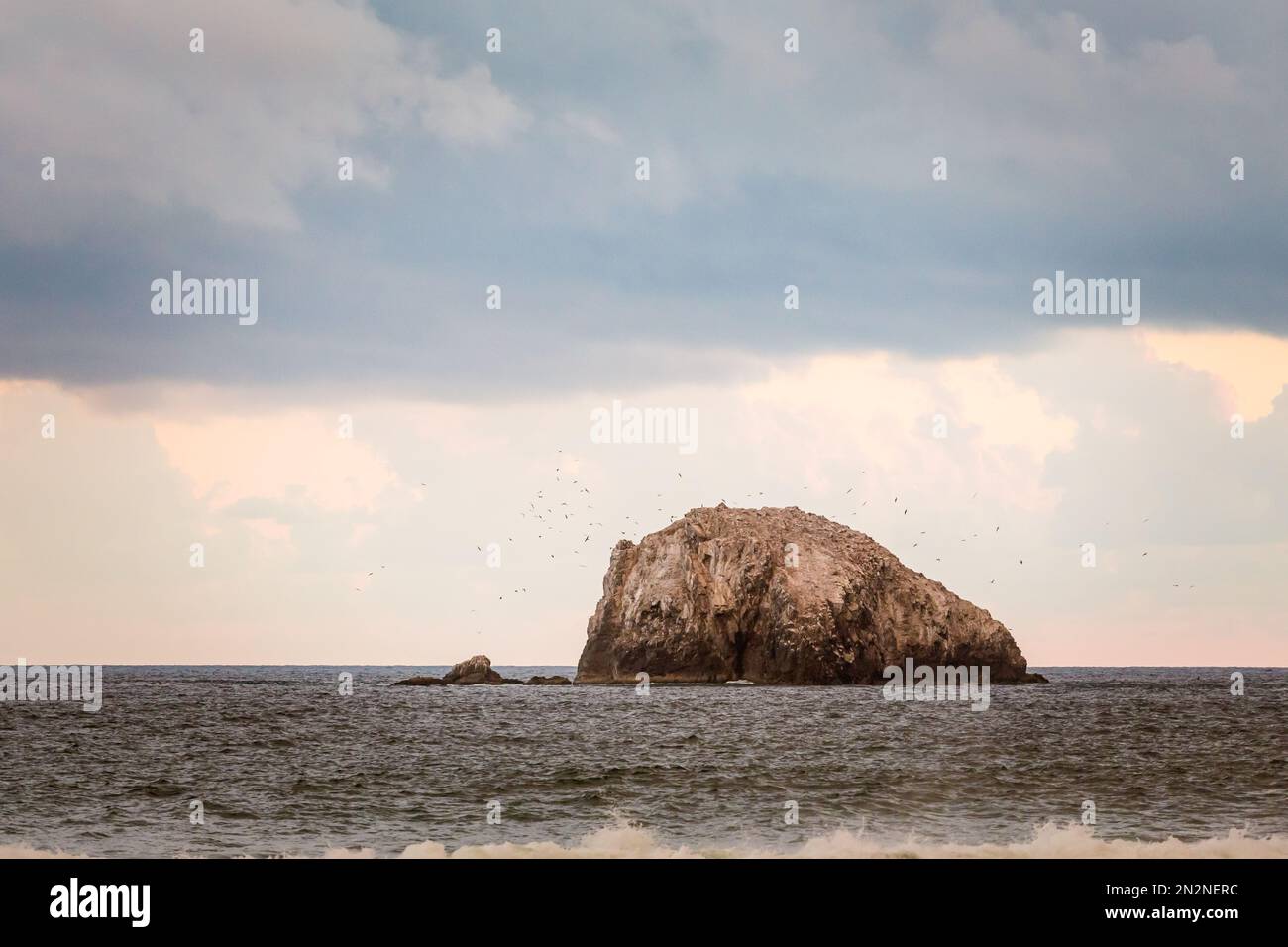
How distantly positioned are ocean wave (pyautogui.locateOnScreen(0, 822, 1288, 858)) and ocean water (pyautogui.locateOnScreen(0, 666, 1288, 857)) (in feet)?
0.31

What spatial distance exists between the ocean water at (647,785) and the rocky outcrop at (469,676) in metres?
67.7

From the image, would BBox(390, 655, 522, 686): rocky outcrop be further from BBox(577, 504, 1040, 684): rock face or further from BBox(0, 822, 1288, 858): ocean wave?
BBox(0, 822, 1288, 858): ocean wave

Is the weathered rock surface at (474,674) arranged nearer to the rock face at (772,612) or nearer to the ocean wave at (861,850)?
the rock face at (772,612)

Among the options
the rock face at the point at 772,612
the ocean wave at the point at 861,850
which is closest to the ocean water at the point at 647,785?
the ocean wave at the point at 861,850

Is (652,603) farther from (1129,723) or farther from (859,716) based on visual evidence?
(1129,723)

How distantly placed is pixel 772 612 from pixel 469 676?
37.2 metres

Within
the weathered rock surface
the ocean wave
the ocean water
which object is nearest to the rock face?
the weathered rock surface

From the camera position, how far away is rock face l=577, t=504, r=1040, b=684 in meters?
121

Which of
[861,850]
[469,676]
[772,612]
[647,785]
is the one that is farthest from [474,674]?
[861,850]

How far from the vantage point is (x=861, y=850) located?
24.0m

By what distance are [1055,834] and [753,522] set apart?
105155 millimetres

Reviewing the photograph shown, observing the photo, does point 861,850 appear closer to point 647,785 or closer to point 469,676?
point 647,785

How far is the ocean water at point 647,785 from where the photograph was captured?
87.1ft
